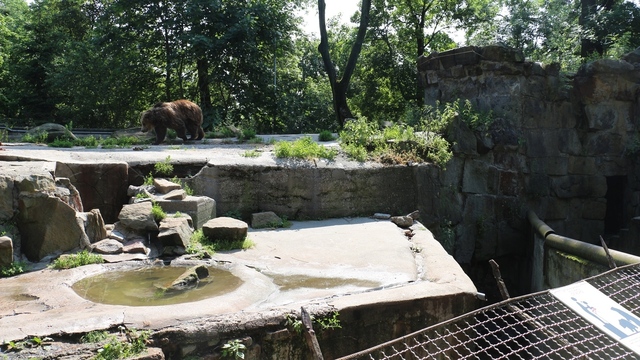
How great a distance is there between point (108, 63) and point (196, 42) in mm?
3578

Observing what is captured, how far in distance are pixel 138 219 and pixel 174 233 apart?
625 mm

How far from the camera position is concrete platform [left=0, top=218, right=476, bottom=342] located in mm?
3857

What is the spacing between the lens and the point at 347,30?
30.2 m

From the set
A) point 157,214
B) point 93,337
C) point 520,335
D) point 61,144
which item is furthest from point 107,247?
point 61,144

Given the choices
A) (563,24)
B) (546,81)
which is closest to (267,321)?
(546,81)

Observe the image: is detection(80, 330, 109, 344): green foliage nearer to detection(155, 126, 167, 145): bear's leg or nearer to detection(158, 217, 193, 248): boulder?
detection(158, 217, 193, 248): boulder

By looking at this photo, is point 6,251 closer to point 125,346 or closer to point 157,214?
point 157,214

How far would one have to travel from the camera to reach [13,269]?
17.2 ft

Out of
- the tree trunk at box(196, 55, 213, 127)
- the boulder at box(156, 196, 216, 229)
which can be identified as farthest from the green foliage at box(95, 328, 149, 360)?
the tree trunk at box(196, 55, 213, 127)

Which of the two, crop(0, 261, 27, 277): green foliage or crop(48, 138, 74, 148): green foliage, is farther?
crop(48, 138, 74, 148): green foliage

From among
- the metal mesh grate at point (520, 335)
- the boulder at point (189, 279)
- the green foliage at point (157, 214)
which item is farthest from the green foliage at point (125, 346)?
the green foliage at point (157, 214)

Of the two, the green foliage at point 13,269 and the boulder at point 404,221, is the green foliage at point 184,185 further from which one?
the boulder at point 404,221

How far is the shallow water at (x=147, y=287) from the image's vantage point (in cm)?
456

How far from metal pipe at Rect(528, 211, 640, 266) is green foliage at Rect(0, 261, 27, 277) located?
20.4ft
